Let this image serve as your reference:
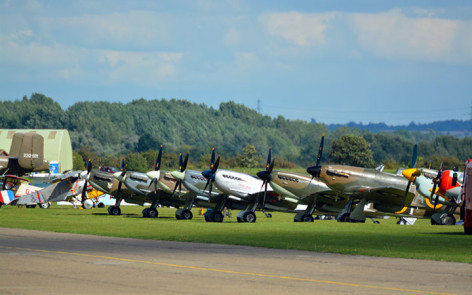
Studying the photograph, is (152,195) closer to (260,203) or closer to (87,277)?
(260,203)

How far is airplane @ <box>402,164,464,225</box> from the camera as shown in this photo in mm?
38094

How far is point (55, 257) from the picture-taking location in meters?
20.7

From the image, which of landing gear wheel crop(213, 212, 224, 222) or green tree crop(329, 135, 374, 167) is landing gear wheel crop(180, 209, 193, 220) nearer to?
landing gear wheel crop(213, 212, 224, 222)

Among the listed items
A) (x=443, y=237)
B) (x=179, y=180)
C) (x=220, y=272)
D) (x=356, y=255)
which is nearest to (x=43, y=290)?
(x=220, y=272)

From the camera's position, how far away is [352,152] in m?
164

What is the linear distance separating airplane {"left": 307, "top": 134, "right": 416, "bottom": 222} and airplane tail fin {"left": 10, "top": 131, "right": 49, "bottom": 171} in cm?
3117

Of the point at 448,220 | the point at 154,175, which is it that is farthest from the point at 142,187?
the point at 448,220

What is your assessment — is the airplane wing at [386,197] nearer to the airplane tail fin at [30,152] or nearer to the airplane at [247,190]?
the airplane at [247,190]

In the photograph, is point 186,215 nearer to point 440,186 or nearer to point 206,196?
point 206,196

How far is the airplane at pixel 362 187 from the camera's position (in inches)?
1671

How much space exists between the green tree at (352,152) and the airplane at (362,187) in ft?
388

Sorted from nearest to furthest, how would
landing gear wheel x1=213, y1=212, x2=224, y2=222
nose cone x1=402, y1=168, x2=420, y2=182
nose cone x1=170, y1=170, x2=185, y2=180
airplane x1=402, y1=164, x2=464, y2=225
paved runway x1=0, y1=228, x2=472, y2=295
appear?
1. paved runway x1=0, y1=228, x2=472, y2=295
2. airplane x1=402, y1=164, x2=464, y2=225
3. nose cone x1=402, y1=168, x2=420, y2=182
4. landing gear wheel x1=213, y1=212, x2=224, y2=222
5. nose cone x1=170, y1=170, x2=185, y2=180

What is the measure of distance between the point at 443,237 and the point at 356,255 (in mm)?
9205

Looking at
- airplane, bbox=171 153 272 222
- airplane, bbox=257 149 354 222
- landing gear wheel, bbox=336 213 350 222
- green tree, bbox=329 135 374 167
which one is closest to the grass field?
landing gear wheel, bbox=336 213 350 222
